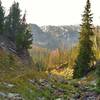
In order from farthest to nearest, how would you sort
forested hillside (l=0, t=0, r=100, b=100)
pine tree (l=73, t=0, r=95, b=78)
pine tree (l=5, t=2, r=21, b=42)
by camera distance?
pine tree (l=5, t=2, r=21, b=42) → pine tree (l=73, t=0, r=95, b=78) → forested hillside (l=0, t=0, r=100, b=100)

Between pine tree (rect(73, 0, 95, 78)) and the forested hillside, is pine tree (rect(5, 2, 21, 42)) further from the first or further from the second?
pine tree (rect(73, 0, 95, 78))

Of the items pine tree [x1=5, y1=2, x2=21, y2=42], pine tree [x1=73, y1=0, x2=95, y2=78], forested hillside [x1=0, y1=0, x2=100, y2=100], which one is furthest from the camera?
pine tree [x1=5, y1=2, x2=21, y2=42]

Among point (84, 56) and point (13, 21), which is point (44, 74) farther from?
point (13, 21)

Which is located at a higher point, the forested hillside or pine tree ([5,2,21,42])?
pine tree ([5,2,21,42])

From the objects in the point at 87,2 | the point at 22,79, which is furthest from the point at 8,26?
the point at 22,79

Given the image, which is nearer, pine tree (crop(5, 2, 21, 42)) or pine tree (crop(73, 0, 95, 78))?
pine tree (crop(73, 0, 95, 78))

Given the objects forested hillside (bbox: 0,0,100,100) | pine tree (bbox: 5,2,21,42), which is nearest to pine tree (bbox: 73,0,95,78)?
forested hillside (bbox: 0,0,100,100)

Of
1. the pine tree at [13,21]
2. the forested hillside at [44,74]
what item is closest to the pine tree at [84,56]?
the forested hillside at [44,74]

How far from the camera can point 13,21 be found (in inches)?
3994

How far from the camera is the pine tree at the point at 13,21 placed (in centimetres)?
9969

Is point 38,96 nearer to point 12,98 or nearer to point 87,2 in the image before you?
point 12,98

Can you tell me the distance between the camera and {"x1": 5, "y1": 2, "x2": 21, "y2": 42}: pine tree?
327 ft

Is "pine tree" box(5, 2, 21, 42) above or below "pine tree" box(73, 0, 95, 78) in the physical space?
above

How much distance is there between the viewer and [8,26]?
10025cm
